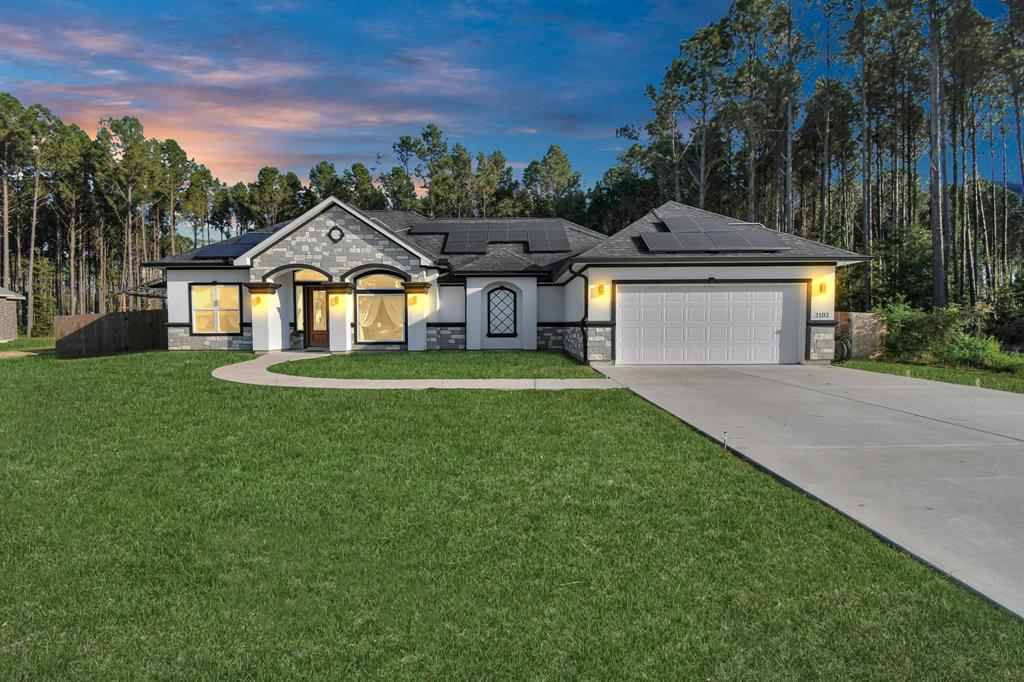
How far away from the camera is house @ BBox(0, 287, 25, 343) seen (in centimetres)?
2972

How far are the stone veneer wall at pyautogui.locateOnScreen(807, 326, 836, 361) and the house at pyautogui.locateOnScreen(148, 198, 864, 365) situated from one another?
0.03 metres

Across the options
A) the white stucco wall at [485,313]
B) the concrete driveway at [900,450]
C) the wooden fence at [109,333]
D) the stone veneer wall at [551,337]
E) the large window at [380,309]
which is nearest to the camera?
the concrete driveway at [900,450]

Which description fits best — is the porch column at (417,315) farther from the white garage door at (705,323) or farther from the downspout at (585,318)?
the white garage door at (705,323)

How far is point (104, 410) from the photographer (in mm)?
8914

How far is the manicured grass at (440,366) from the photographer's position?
42.8 feet

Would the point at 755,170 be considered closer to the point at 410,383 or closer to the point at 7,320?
the point at 410,383

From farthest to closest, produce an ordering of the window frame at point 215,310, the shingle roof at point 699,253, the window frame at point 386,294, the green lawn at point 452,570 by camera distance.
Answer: the window frame at point 215,310
the window frame at point 386,294
the shingle roof at point 699,253
the green lawn at point 452,570

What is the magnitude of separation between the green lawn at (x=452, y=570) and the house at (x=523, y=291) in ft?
30.6

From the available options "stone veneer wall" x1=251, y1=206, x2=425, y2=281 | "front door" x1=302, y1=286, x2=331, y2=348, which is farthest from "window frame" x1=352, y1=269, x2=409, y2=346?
"front door" x1=302, y1=286, x2=331, y2=348

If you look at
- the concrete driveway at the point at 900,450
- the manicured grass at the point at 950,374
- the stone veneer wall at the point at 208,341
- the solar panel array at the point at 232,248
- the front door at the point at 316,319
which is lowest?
the concrete driveway at the point at 900,450

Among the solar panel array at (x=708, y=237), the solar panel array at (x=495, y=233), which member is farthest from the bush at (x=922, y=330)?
the solar panel array at (x=495, y=233)

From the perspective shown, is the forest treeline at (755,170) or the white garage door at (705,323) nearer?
the white garage door at (705,323)

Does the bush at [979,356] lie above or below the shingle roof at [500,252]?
below

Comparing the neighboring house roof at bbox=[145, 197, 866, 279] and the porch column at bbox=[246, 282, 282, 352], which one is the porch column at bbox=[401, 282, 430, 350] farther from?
the porch column at bbox=[246, 282, 282, 352]
